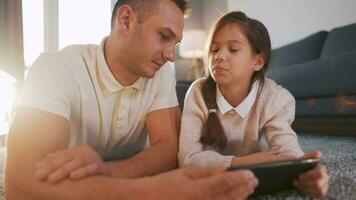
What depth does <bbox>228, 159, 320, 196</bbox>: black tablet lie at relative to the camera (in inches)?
21.9

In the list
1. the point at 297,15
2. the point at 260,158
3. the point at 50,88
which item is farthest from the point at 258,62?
the point at 297,15

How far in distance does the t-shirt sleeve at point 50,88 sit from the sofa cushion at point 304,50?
200 centimetres

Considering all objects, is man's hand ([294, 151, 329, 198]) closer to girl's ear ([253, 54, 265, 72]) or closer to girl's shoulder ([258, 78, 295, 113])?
girl's shoulder ([258, 78, 295, 113])

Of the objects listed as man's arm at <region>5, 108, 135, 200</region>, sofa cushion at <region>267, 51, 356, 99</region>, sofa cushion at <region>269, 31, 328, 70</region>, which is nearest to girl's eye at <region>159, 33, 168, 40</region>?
man's arm at <region>5, 108, 135, 200</region>

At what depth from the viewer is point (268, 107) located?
0.95 meters

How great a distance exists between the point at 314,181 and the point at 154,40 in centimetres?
53

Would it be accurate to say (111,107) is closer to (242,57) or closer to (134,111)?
(134,111)

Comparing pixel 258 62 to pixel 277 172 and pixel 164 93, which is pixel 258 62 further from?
pixel 277 172

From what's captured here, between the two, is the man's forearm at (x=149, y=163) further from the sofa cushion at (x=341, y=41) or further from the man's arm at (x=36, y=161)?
the sofa cushion at (x=341, y=41)

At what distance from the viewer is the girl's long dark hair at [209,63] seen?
951 mm

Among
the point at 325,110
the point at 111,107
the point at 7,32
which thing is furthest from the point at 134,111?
the point at 7,32

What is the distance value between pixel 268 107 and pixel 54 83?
561 mm

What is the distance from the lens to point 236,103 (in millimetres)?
1004

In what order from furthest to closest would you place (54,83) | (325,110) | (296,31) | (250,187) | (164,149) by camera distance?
(296,31)
(325,110)
(164,149)
(54,83)
(250,187)
